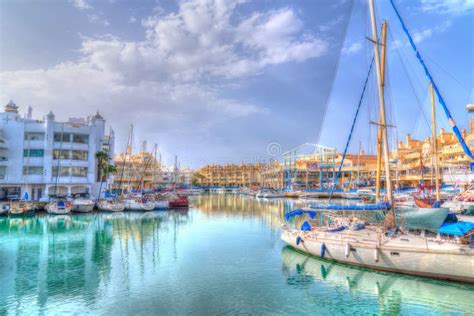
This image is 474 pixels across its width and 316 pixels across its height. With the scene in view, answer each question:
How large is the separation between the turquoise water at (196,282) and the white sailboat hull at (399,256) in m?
0.53

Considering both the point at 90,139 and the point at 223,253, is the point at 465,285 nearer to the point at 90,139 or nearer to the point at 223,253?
the point at 223,253

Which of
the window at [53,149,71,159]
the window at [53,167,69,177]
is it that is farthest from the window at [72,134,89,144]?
the window at [53,167,69,177]

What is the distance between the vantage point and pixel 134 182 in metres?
123

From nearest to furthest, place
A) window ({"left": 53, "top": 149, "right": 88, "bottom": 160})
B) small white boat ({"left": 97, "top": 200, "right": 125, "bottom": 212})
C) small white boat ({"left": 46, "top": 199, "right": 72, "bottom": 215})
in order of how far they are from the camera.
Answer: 1. small white boat ({"left": 46, "top": 199, "right": 72, "bottom": 215})
2. small white boat ({"left": 97, "top": 200, "right": 125, "bottom": 212})
3. window ({"left": 53, "top": 149, "right": 88, "bottom": 160})

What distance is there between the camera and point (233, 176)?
197m

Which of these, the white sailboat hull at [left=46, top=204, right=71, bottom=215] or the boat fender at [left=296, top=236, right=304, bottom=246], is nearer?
the boat fender at [left=296, top=236, right=304, bottom=246]

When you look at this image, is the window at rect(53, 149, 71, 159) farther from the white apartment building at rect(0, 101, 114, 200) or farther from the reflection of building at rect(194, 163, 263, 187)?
the reflection of building at rect(194, 163, 263, 187)

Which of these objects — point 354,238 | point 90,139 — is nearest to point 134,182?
point 90,139

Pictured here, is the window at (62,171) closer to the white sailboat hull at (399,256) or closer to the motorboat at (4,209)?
the motorboat at (4,209)

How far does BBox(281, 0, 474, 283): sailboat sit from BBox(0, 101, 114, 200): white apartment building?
50395mm

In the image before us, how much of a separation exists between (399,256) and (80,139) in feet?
198

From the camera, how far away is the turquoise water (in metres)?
15.8

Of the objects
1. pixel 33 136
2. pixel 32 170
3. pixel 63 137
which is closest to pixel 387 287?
pixel 32 170

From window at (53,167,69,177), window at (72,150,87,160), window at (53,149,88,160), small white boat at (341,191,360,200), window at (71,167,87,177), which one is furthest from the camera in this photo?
small white boat at (341,191,360,200)
